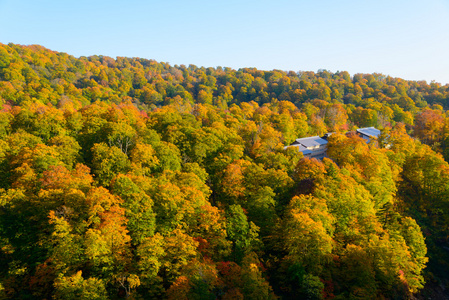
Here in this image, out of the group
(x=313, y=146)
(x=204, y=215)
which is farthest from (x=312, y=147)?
(x=204, y=215)

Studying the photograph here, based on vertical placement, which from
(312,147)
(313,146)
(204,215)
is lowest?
(204,215)

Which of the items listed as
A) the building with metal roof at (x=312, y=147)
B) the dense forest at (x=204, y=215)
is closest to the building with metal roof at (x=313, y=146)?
the building with metal roof at (x=312, y=147)

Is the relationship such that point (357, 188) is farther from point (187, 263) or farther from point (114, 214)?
point (114, 214)

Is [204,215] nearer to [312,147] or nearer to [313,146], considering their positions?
[313,146]

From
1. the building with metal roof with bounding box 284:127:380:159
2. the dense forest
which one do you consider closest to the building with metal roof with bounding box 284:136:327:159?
the building with metal roof with bounding box 284:127:380:159

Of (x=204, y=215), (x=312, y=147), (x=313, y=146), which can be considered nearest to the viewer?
(x=204, y=215)

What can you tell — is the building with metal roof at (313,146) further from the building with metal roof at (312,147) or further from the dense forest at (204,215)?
the dense forest at (204,215)

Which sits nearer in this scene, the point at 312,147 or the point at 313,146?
the point at 313,146

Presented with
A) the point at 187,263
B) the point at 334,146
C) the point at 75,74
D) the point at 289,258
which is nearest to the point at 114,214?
the point at 187,263

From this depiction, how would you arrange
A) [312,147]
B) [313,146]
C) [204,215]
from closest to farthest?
1. [204,215]
2. [313,146]
3. [312,147]

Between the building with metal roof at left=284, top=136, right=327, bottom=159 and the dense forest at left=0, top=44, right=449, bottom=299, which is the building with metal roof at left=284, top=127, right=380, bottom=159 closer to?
the building with metal roof at left=284, top=136, right=327, bottom=159
